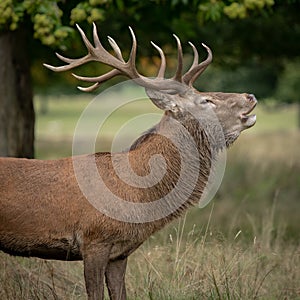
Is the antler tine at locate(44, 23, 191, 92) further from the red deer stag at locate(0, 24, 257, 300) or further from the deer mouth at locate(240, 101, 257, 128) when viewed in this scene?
the deer mouth at locate(240, 101, 257, 128)

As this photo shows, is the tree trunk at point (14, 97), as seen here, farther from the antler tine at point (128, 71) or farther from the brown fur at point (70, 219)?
the brown fur at point (70, 219)

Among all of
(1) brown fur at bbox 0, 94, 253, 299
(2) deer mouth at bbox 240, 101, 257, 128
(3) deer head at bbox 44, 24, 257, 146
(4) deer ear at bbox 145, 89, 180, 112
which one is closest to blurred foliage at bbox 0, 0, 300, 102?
(3) deer head at bbox 44, 24, 257, 146

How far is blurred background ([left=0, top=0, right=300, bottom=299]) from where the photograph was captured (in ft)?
20.6

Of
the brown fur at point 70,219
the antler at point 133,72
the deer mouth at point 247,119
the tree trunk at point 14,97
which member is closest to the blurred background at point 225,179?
the tree trunk at point 14,97

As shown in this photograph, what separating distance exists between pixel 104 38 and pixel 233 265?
5436mm

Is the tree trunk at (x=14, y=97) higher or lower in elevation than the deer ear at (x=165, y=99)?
lower

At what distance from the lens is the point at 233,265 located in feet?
20.5

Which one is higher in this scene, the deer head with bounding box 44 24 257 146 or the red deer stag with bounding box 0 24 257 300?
the deer head with bounding box 44 24 257 146

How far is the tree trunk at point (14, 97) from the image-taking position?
9367 millimetres

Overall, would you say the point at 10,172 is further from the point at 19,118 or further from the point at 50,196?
the point at 19,118

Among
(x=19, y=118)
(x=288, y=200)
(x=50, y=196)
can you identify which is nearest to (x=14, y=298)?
(x=50, y=196)

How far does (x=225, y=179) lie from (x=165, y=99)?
319 inches

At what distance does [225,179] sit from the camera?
1407 centimetres

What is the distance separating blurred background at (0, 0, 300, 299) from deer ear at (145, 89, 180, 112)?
908 millimetres
